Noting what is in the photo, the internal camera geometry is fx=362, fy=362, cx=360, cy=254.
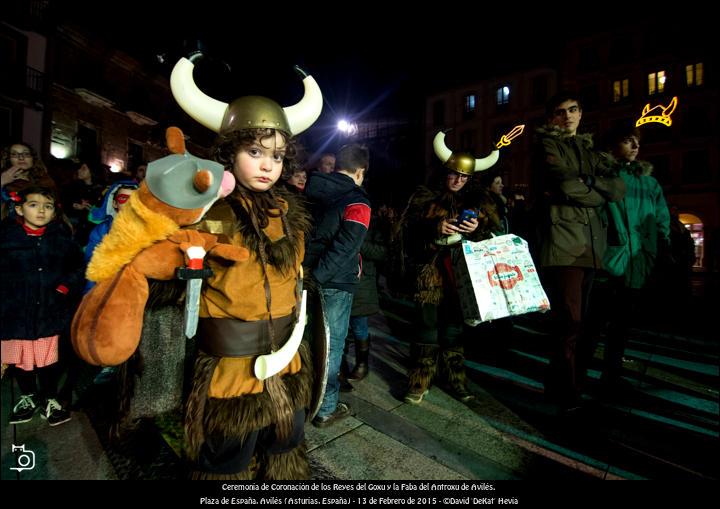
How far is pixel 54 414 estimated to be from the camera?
2805 millimetres

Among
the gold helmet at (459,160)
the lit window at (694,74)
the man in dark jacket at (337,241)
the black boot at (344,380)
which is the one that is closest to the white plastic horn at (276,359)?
the man in dark jacket at (337,241)

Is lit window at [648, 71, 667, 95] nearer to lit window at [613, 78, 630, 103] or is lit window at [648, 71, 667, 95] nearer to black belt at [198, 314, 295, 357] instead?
lit window at [613, 78, 630, 103]

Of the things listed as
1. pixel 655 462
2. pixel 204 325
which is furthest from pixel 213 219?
pixel 655 462

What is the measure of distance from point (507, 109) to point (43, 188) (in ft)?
108

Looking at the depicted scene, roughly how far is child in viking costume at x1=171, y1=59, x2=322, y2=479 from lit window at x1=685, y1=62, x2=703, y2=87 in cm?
3298

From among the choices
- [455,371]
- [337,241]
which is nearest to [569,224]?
[455,371]

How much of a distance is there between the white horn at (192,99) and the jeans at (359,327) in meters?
2.62

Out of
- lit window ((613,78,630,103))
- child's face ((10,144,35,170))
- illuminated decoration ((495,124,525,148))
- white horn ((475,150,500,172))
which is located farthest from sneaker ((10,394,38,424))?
lit window ((613,78,630,103))

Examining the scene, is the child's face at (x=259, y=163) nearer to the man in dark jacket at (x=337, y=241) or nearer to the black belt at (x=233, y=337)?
the black belt at (x=233, y=337)

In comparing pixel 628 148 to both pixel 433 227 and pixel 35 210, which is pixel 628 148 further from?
pixel 35 210

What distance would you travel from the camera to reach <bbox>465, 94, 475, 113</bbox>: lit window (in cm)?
3153

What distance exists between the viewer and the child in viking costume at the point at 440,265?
3277 millimetres

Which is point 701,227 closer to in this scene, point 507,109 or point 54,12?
point 507,109

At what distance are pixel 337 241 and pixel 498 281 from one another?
4.13 feet
